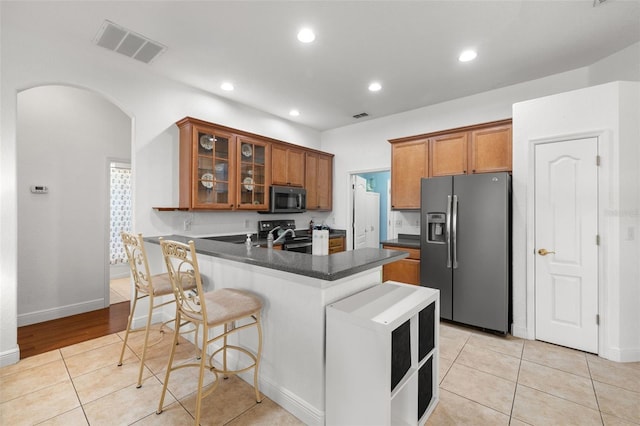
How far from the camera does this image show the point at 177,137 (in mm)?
3598

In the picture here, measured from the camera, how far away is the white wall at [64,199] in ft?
10.9

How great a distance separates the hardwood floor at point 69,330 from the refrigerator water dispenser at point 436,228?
3.74 metres

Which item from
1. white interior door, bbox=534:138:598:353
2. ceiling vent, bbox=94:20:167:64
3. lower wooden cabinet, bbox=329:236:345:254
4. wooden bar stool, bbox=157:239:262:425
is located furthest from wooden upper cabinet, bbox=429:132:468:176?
ceiling vent, bbox=94:20:167:64

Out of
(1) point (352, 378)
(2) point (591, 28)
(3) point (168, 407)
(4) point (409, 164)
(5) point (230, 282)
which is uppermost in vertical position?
(2) point (591, 28)

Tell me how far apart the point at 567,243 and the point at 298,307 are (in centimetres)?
278

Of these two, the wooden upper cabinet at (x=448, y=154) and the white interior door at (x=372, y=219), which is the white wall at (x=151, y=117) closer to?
the wooden upper cabinet at (x=448, y=154)

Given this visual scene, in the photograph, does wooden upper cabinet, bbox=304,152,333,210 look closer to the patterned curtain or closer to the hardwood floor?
the hardwood floor

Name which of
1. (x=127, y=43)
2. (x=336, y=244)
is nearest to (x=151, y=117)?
(x=127, y=43)

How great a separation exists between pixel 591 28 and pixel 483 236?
208 cm

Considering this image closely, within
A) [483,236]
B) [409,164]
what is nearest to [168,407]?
[483,236]

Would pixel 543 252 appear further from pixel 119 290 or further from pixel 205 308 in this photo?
pixel 119 290

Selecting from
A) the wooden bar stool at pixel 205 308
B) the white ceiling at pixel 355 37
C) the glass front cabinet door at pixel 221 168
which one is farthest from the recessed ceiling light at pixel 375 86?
the wooden bar stool at pixel 205 308

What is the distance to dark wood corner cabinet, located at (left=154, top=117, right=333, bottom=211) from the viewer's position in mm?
3430

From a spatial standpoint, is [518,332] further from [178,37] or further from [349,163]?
[178,37]
